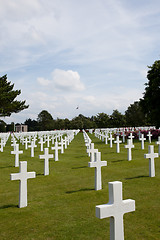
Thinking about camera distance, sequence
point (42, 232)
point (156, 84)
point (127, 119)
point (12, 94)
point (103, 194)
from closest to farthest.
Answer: point (42, 232)
point (103, 194)
point (156, 84)
point (12, 94)
point (127, 119)

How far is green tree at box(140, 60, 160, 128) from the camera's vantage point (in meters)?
21.8

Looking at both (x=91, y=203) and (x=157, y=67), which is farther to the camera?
(x=157, y=67)

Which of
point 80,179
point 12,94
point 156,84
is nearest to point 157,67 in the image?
point 156,84

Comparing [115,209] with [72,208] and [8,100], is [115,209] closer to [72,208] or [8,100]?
[72,208]

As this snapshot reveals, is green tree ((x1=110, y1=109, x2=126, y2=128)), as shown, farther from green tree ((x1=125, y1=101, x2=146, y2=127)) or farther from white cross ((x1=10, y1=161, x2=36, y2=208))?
white cross ((x1=10, y1=161, x2=36, y2=208))

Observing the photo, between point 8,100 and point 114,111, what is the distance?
42610 mm

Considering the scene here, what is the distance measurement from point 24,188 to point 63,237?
1684mm

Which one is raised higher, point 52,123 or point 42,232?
point 52,123

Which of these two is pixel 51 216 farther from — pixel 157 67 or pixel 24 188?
pixel 157 67

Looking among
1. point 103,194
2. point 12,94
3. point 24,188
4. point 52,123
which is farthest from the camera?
point 52,123

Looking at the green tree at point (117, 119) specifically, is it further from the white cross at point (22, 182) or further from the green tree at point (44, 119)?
the white cross at point (22, 182)

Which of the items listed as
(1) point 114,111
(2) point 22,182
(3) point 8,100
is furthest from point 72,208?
(1) point 114,111

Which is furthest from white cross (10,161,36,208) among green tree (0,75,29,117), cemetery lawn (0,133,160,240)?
green tree (0,75,29,117)

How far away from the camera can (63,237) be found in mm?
3457
